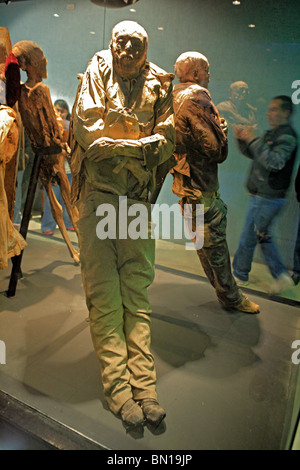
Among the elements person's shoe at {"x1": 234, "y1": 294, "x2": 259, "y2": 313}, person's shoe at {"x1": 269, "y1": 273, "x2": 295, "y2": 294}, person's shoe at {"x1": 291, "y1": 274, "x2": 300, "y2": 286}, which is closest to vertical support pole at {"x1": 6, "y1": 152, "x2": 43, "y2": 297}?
person's shoe at {"x1": 234, "y1": 294, "x2": 259, "y2": 313}

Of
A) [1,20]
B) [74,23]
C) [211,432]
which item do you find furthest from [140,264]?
[1,20]

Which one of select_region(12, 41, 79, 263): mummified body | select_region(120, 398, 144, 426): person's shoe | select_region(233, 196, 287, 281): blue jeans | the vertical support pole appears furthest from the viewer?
select_region(233, 196, 287, 281): blue jeans

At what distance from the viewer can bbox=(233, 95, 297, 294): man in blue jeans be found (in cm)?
302

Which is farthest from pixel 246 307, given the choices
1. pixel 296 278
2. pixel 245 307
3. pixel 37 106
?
pixel 37 106

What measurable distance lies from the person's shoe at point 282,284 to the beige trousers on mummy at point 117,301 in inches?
76.0

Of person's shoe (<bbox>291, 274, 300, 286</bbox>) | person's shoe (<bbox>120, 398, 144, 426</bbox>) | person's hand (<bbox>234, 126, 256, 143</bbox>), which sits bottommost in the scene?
person's shoe (<bbox>120, 398, 144, 426</bbox>)

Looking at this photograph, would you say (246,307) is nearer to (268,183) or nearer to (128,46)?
(268,183)

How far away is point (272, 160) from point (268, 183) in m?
0.21

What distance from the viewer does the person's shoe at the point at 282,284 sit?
3467 mm

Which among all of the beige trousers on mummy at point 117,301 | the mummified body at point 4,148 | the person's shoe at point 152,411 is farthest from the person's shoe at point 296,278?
the mummified body at point 4,148

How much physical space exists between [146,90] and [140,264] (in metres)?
0.90

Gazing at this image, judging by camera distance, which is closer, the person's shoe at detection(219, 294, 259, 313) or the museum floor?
the museum floor

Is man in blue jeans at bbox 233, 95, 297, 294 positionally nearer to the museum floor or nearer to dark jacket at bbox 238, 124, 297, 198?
dark jacket at bbox 238, 124, 297, 198

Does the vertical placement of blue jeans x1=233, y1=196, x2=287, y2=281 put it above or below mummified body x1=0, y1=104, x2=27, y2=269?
below
